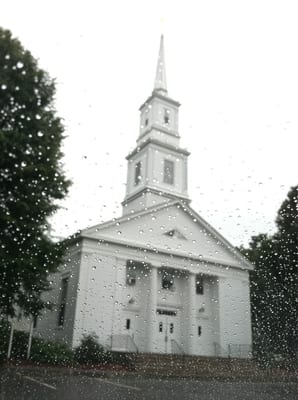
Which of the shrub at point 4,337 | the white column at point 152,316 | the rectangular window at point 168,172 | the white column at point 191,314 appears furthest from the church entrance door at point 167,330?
the rectangular window at point 168,172

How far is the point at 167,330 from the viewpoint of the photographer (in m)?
14.4

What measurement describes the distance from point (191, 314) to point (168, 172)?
29.0ft

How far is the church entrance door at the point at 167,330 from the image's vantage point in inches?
525

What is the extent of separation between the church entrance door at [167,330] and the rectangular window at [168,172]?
322 inches

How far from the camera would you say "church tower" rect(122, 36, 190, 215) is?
18562 mm

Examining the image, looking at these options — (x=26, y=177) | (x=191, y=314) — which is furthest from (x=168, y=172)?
(x=26, y=177)

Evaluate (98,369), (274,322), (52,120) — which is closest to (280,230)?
(274,322)

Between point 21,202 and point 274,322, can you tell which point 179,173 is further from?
point 21,202

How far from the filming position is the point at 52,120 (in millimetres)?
6844

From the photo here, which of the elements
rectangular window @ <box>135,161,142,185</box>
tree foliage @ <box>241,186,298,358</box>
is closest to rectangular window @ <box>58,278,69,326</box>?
tree foliage @ <box>241,186,298,358</box>

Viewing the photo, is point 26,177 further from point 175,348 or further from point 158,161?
point 158,161

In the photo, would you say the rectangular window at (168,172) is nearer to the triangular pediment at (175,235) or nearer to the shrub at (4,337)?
the triangular pediment at (175,235)

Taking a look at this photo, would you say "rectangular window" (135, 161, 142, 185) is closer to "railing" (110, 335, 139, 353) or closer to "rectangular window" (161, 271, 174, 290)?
"rectangular window" (161, 271, 174, 290)

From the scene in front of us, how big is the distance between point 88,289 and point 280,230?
14.9 ft
